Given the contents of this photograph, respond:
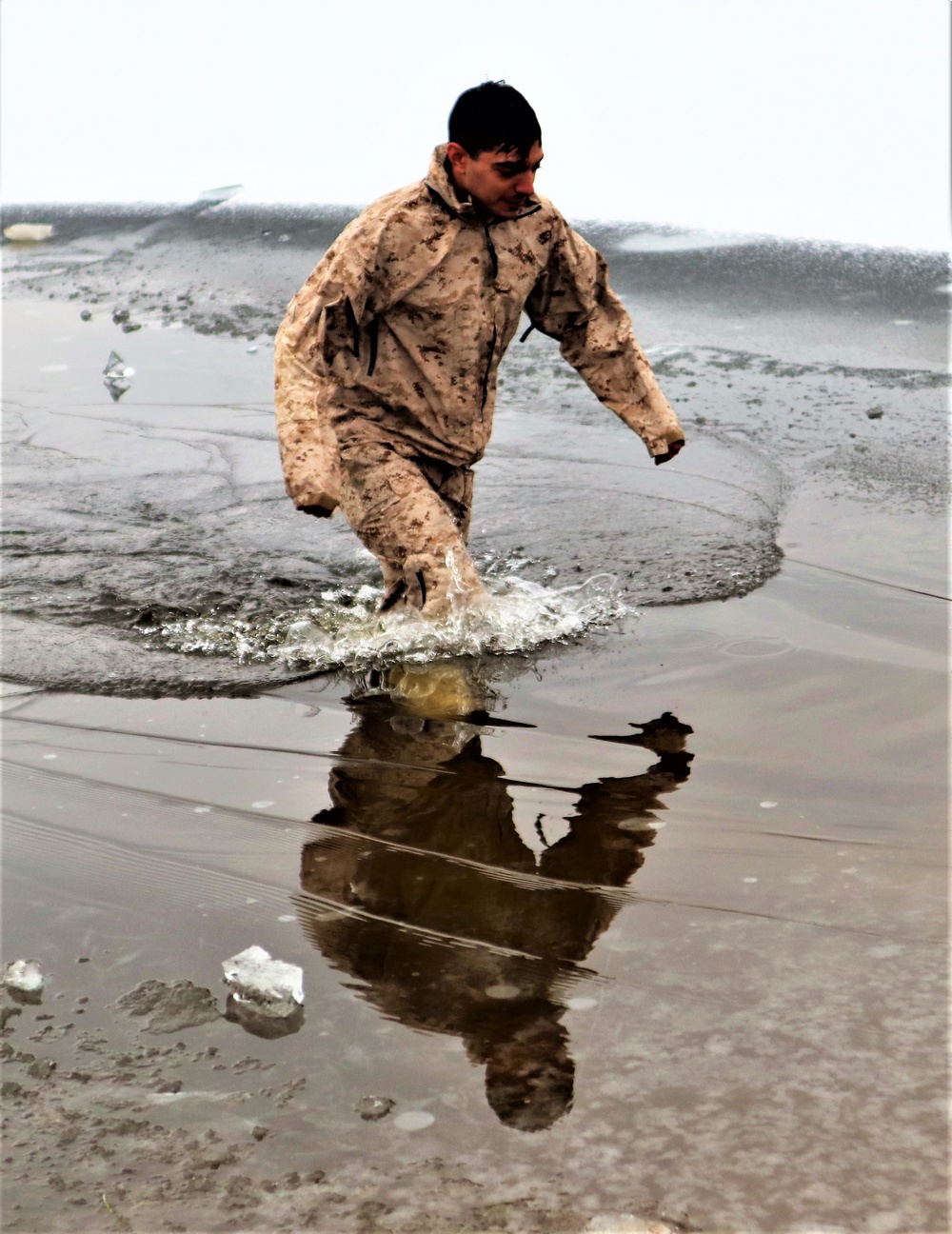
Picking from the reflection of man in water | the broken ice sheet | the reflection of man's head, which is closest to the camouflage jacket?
the reflection of man in water

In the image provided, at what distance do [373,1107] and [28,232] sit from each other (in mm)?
12396

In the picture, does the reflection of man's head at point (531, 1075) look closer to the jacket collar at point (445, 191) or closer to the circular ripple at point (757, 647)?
the circular ripple at point (757, 647)

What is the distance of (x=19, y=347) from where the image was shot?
894 cm

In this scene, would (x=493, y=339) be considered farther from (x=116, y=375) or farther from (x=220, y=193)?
(x=220, y=193)

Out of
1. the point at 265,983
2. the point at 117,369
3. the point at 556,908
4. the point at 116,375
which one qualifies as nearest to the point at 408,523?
the point at 556,908

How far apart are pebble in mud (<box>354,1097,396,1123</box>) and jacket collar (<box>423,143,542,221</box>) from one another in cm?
250

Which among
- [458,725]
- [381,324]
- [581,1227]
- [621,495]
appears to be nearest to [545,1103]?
[581,1227]

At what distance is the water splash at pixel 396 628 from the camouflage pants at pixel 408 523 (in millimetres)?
94

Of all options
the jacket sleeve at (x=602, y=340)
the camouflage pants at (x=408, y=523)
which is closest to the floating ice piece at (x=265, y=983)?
the camouflage pants at (x=408, y=523)

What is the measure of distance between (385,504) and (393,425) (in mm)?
243

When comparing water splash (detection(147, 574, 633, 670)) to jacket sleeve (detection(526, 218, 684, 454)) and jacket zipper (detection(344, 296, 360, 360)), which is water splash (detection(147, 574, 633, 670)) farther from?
jacket zipper (detection(344, 296, 360, 360))

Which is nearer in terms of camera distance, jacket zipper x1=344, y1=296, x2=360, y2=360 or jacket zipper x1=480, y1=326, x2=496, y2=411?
jacket zipper x1=344, y1=296, x2=360, y2=360

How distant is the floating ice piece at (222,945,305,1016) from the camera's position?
7.88 ft

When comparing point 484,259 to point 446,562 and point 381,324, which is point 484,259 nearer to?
point 381,324
